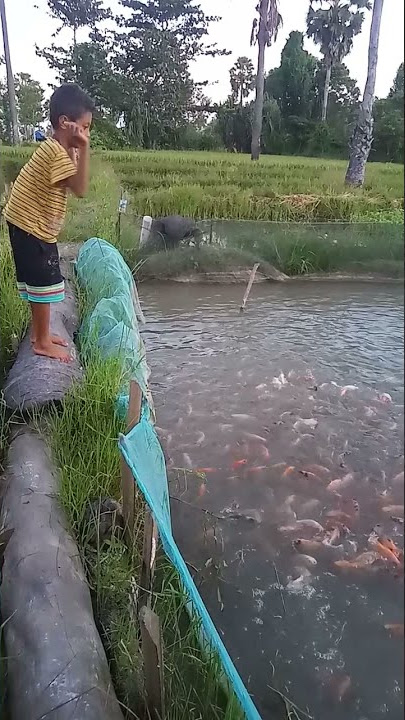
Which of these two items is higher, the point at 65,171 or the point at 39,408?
the point at 65,171

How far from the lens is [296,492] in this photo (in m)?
2.92

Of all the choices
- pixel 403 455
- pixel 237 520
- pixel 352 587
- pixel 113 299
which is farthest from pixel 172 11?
pixel 403 455

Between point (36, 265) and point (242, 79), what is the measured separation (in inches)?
100

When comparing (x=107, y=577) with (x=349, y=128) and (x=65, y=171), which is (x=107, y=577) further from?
(x=349, y=128)

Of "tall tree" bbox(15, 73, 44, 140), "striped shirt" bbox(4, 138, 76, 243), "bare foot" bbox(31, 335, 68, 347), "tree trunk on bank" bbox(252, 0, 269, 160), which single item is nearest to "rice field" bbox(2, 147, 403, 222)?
"tall tree" bbox(15, 73, 44, 140)

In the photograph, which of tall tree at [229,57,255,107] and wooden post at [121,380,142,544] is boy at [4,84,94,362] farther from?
tall tree at [229,57,255,107]

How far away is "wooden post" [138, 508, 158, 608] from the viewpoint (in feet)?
5.24

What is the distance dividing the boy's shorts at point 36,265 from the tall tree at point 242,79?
2.21 m

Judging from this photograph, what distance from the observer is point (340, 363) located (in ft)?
15.4

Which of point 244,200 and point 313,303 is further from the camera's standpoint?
point 244,200

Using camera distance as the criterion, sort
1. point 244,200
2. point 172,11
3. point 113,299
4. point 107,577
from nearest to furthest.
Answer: point 107,577 < point 113,299 < point 172,11 < point 244,200

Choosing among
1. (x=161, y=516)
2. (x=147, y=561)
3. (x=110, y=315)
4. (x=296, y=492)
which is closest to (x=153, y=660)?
(x=161, y=516)

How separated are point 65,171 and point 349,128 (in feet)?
4.23

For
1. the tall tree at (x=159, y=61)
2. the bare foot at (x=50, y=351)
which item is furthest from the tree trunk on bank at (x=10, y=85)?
the bare foot at (x=50, y=351)
